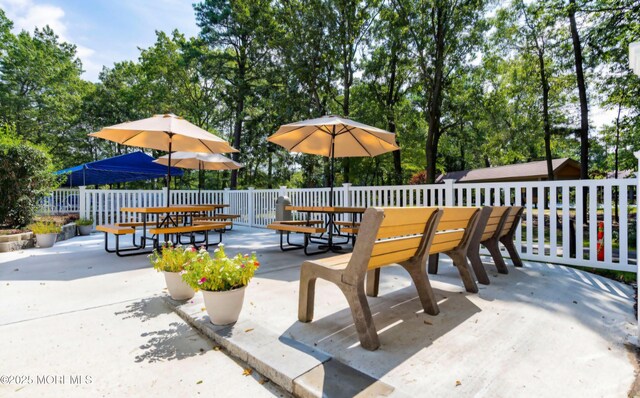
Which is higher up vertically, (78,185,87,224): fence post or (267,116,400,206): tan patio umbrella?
(267,116,400,206): tan patio umbrella

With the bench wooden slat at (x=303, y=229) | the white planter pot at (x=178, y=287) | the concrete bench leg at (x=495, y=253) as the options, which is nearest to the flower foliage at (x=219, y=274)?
the white planter pot at (x=178, y=287)

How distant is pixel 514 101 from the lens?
55.3 ft

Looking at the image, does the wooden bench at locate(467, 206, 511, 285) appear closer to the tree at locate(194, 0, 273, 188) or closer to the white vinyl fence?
the white vinyl fence

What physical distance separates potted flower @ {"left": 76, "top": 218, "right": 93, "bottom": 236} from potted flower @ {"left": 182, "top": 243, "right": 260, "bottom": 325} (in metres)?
8.05

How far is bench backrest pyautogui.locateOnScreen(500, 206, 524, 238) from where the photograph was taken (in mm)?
3973

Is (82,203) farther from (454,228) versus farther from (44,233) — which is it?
(454,228)

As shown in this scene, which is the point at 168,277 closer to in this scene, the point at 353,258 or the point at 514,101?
the point at 353,258

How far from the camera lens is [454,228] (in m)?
2.94

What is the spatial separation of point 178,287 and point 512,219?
4205 mm

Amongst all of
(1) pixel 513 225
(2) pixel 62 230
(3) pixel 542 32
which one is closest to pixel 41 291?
(2) pixel 62 230

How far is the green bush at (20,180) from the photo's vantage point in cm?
630

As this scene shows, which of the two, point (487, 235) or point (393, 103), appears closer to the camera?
point (487, 235)

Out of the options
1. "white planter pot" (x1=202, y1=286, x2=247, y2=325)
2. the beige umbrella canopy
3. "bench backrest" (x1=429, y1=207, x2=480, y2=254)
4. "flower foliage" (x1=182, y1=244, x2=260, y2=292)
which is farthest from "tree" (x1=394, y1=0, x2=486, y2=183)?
"white planter pot" (x1=202, y1=286, x2=247, y2=325)

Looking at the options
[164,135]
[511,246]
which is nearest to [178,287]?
[164,135]
